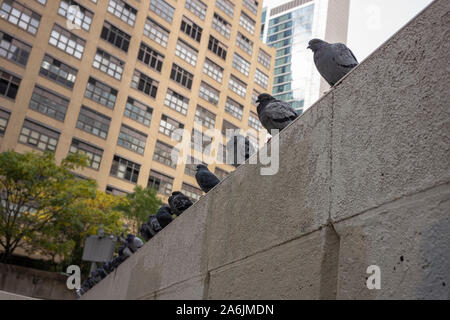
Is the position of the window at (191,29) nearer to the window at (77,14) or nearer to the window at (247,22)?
the window at (247,22)

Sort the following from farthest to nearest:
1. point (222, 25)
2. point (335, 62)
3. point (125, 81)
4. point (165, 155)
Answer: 1. point (222, 25)
2. point (165, 155)
3. point (125, 81)
4. point (335, 62)

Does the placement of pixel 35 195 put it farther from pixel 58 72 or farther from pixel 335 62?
pixel 335 62

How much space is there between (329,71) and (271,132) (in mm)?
807

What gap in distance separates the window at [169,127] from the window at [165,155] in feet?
3.58

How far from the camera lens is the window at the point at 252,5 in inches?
2039

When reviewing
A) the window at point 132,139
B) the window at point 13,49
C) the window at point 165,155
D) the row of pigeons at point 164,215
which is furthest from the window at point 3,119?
the row of pigeons at point 164,215

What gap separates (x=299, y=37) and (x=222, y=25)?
50167mm

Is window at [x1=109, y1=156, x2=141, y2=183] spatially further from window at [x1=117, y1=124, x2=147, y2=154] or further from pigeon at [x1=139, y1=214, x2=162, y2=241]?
pigeon at [x1=139, y1=214, x2=162, y2=241]

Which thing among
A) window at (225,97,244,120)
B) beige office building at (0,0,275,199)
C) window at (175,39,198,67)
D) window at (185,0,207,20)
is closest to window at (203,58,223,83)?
beige office building at (0,0,275,199)

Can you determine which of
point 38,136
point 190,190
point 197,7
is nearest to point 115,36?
point 197,7

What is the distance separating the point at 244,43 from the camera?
164 ft

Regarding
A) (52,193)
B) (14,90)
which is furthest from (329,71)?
(14,90)

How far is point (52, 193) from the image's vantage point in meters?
22.6
